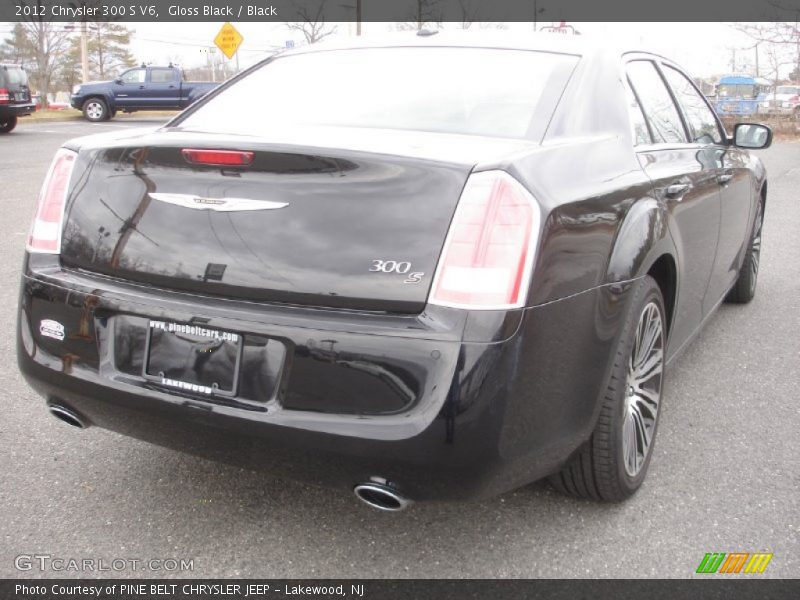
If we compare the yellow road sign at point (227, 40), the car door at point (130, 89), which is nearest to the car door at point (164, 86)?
the car door at point (130, 89)

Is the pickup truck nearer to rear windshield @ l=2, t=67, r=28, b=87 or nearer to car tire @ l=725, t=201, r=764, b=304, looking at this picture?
rear windshield @ l=2, t=67, r=28, b=87

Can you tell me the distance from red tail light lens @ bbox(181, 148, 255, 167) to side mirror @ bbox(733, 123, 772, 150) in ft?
9.85

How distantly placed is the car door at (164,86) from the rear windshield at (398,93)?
960 inches

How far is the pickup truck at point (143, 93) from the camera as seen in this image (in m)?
25.7

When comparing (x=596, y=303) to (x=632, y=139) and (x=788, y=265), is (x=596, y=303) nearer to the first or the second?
(x=632, y=139)

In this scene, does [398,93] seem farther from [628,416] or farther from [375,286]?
[628,416]

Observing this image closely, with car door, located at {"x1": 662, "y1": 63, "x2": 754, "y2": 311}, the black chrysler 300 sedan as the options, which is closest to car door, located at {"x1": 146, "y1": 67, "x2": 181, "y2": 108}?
car door, located at {"x1": 662, "y1": 63, "x2": 754, "y2": 311}

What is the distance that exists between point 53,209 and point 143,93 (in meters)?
25.4

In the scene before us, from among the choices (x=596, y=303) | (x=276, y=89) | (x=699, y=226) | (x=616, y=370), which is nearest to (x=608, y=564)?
(x=616, y=370)

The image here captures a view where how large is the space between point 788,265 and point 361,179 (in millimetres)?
5595

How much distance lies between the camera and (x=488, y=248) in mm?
1952

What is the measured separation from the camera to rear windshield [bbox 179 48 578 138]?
8.29 feet
